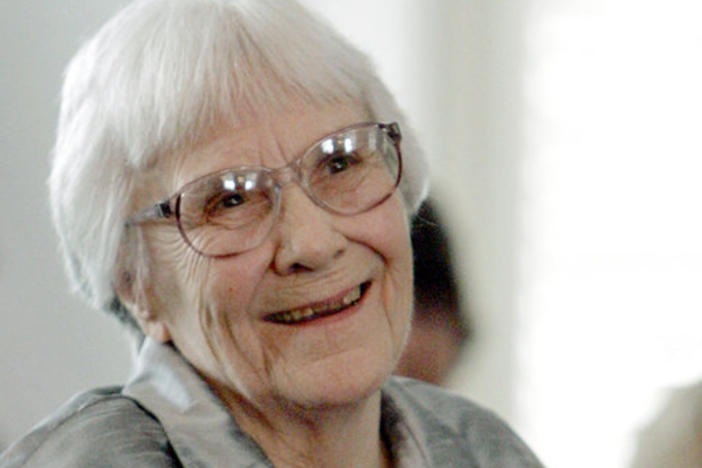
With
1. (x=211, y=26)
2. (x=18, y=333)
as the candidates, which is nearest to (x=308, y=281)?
(x=211, y=26)

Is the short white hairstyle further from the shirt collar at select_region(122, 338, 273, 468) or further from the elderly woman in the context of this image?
the shirt collar at select_region(122, 338, 273, 468)

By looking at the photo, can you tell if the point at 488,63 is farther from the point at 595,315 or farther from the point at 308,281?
the point at 308,281

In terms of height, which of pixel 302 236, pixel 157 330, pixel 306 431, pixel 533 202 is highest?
pixel 302 236

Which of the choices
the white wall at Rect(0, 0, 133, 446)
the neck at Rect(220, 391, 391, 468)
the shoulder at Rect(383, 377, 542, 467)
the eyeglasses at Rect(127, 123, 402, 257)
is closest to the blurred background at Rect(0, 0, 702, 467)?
the white wall at Rect(0, 0, 133, 446)

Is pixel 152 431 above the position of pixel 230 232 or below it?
below

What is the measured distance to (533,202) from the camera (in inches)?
123

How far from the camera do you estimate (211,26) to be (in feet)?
4.36

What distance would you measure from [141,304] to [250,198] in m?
0.21

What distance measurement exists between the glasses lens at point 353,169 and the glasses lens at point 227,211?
55mm

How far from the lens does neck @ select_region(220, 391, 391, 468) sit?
138 centimetres

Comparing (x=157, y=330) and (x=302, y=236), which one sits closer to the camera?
(x=302, y=236)

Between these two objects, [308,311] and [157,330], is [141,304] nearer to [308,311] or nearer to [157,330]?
[157,330]

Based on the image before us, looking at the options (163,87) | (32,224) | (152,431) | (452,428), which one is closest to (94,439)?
(152,431)

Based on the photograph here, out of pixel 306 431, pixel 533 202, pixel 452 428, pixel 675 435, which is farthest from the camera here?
pixel 533 202
